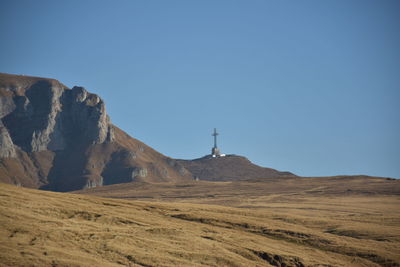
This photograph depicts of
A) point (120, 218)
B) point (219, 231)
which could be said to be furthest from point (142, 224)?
point (219, 231)

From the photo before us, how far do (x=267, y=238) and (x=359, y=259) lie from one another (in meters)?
10.9

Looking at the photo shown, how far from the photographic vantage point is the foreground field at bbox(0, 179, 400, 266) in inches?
1934

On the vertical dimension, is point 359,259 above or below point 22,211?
below

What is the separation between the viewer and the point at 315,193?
174 m

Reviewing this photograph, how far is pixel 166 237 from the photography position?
5938 cm

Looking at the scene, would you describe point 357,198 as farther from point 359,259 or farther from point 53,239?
point 53,239

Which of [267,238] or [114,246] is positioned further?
[267,238]

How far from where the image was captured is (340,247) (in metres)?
65.9

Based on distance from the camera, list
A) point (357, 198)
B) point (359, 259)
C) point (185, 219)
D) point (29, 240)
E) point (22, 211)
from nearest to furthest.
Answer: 1. point (29, 240)
2. point (22, 211)
3. point (359, 259)
4. point (185, 219)
5. point (357, 198)

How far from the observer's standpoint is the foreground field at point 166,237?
161ft

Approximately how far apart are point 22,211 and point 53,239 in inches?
347

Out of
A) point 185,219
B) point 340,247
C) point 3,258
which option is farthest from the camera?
point 185,219

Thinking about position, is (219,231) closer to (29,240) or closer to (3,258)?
(29,240)

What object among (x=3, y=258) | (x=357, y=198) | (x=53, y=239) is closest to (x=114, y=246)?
(x=53, y=239)
